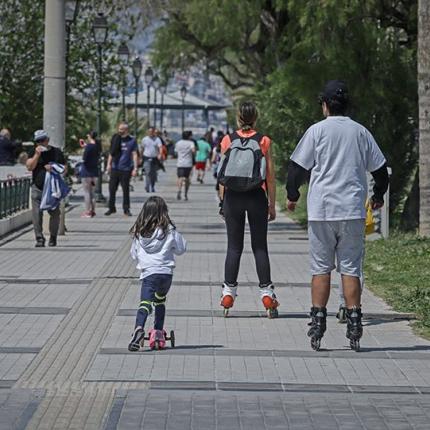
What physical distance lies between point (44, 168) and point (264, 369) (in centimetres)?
1015

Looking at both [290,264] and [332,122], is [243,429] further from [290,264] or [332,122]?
[290,264]

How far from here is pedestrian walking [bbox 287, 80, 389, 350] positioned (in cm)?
989

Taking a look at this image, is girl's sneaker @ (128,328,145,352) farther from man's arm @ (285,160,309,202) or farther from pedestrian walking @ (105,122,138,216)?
pedestrian walking @ (105,122,138,216)

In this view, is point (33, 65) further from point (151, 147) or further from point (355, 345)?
point (355, 345)

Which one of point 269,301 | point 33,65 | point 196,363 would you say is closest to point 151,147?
point 33,65

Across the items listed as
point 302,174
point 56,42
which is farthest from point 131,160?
point 302,174

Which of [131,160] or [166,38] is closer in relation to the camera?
[131,160]

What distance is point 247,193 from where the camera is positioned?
1177 cm

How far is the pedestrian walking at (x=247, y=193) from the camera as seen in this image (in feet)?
38.1

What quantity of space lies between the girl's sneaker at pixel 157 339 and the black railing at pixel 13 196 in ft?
38.3

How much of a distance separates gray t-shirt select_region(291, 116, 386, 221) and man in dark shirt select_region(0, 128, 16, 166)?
18.7 m

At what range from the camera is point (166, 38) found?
45.8m

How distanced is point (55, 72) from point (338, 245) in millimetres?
12535

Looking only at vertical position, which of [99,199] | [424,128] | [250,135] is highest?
[250,135]
